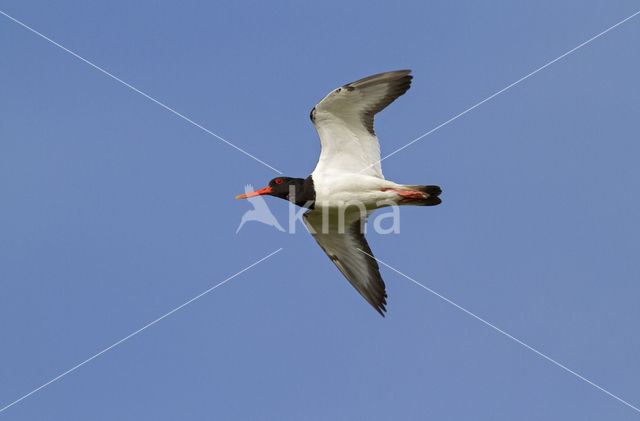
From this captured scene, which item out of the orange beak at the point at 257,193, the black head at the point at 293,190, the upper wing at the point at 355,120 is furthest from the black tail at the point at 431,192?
the orange beak at the point at 257,193

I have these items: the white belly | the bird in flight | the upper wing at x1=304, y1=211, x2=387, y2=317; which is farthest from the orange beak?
the white belly

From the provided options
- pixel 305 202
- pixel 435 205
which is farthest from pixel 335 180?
pixel 435 205

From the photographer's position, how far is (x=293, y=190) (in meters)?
13.4

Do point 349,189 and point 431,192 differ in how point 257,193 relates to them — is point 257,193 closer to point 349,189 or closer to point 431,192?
point 349,189

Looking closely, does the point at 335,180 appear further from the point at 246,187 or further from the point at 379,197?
the point at 246,187

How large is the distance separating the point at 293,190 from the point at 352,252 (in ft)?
5.45

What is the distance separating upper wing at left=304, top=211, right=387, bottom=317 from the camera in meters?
14.0

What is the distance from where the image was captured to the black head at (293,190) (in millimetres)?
13312

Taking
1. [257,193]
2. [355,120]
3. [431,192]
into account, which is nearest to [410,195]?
[431,192]

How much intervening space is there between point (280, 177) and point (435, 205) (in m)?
2.44

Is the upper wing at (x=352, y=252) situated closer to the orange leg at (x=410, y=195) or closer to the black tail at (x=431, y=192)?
the orange leg at (x=410, y=195)

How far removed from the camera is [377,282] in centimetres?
1409

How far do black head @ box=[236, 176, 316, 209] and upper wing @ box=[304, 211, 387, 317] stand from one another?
576 mm

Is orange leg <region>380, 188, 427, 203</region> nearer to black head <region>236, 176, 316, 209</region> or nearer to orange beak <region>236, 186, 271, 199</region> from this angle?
black head <region>236, 176, 316, 209</region>
